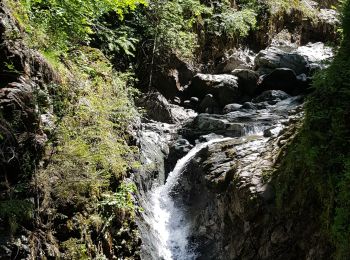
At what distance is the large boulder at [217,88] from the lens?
15.0 meters

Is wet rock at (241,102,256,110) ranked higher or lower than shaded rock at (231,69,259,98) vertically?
lower

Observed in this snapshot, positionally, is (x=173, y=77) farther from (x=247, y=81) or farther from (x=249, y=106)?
(x=249, y=106)

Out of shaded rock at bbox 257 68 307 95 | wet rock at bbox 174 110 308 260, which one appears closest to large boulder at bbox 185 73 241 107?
shaded rock at bbox 257 68 307 95

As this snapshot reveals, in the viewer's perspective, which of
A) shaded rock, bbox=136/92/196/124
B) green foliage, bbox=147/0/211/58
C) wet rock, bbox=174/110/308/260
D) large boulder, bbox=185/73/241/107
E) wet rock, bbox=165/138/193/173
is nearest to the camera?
wet rock, bbox=174/110/308/260

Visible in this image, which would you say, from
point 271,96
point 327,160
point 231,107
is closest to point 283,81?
point 271,96

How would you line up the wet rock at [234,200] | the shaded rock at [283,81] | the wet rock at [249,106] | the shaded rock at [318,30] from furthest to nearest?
the shaded rock at [318,30], the shaded rock at [283,81], the wet rock at [249,106], the wet rock at [234,200]

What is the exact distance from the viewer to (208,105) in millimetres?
14719

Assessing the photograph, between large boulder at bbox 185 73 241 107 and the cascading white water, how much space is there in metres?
5.39

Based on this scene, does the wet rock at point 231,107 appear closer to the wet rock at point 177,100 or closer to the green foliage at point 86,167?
the wet rock at point 177,100

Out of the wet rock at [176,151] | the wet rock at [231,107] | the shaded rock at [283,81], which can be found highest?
the shaded rock at [283,81]

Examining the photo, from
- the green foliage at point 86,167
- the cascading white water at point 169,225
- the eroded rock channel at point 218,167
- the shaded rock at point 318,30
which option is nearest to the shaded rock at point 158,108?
the eroded rock channel at point 218,167

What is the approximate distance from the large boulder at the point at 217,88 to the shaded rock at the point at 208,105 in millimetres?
311

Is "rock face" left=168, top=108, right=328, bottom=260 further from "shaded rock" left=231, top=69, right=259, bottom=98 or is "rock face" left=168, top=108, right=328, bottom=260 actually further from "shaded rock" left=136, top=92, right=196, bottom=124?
"shaded rock" left=231, top=69, right=259, bottom=98

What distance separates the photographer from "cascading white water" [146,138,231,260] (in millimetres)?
8133
